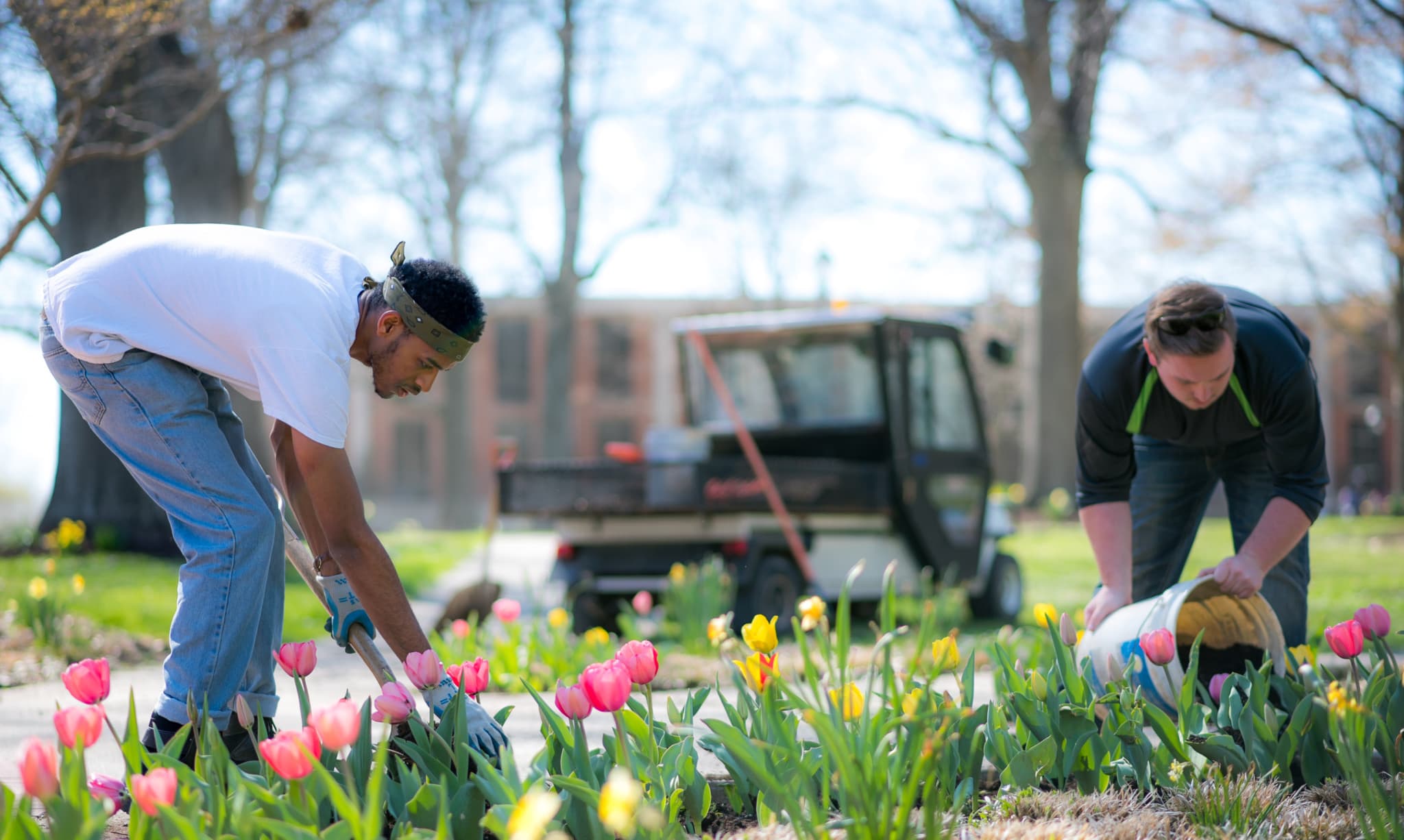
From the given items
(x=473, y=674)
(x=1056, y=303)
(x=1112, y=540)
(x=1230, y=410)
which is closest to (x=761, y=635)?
(x=473, y=674)

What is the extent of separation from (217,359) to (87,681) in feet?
2.52

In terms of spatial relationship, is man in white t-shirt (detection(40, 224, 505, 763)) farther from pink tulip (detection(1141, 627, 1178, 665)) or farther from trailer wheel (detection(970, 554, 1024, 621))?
trailer wheel (detection(970, 554, 1024, 621))

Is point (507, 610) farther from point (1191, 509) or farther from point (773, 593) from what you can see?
point (773, 593)

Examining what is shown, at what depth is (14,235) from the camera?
5.47 m

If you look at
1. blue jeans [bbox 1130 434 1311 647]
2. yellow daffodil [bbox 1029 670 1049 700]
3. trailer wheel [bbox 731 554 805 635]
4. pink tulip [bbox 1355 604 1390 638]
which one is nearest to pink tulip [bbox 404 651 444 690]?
yellow daffodil [bbox 1029 670 1049 700]

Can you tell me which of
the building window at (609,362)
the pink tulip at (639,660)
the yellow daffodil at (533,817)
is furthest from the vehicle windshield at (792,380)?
the building window at (609,362)

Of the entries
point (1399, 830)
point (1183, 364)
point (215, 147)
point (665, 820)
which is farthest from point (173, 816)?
point (215, 147)

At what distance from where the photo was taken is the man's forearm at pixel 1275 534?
10.6 feet

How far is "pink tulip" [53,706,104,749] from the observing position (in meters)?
1.97

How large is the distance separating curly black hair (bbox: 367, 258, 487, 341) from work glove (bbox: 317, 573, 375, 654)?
639 millimetres

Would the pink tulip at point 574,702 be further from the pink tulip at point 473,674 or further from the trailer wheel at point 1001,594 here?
the trailer wheel at point 1001,594

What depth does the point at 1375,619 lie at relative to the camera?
2.74 metres

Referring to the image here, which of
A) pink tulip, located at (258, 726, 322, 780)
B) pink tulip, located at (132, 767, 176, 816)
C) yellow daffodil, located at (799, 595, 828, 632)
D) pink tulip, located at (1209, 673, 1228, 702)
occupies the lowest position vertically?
pink tulip, located at (1209, 673, 1228, 702)

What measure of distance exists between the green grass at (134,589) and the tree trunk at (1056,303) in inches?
399
